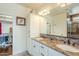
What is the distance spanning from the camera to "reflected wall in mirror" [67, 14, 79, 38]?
1.87 meters

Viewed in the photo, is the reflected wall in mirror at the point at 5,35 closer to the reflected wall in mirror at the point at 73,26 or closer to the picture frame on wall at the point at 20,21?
the picture frame on wall at the point at 20,21

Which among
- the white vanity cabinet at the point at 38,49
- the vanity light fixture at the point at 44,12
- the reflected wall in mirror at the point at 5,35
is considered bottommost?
the white vanity cabinet at the point at 38,49

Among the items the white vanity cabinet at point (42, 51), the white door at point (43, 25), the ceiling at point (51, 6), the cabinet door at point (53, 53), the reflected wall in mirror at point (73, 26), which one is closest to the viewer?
the cabinet door at point (53, 53)

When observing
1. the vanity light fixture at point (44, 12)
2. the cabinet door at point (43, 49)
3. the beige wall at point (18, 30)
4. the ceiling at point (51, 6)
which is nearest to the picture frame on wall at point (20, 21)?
the beige wall at point (18, 30)

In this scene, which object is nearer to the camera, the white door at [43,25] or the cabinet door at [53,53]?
the cabinet door at [53,53]

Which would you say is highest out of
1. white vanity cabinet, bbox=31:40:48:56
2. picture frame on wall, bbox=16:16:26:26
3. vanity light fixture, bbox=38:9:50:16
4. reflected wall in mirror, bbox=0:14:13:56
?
vanity light fixture, bbox=38:9:50:16

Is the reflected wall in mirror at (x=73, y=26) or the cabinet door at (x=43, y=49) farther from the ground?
the reflected wall in mirror at (x=73, y=26)

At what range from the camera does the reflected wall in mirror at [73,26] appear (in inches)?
73.8

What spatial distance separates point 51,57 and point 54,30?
66 centimetres

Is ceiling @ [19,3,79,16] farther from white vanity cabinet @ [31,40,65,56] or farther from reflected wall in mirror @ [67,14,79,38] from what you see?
white vanity cabinet @ [31,40,65,56]

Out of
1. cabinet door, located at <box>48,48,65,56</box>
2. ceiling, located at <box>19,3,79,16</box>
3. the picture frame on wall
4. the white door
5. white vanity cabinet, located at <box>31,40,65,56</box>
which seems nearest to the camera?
cabinet door, located at <box>48,48,65,56</box>

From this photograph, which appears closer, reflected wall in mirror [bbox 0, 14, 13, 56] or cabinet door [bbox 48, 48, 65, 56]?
cabinet door [bbox 48, 48, 65, 56]

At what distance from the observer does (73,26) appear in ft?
6.36

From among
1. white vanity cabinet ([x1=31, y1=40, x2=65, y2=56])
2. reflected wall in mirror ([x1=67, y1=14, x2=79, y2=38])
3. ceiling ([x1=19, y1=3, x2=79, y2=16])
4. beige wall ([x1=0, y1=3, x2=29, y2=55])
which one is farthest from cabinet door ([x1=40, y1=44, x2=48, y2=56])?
ceiling ([x1=19, y1=3, x2=79, y2=16])
